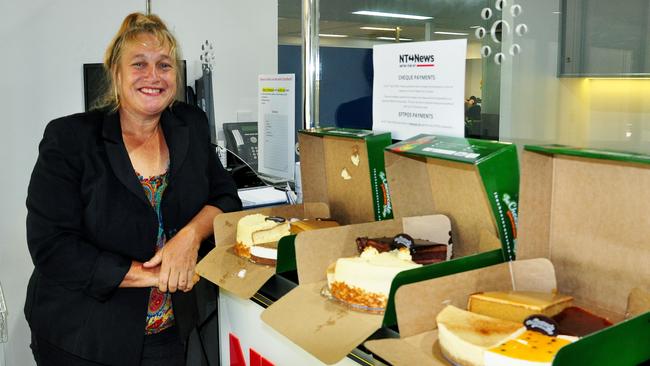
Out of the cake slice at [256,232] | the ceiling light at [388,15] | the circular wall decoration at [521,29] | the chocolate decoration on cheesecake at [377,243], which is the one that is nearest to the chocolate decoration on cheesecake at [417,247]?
the chocolate decoration on cheesecake at [377,243]

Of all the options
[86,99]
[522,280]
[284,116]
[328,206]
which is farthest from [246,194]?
[522,280]

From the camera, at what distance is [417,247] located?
4.70 feet

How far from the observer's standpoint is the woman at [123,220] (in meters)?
1.69

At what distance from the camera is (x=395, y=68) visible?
1.74 meters

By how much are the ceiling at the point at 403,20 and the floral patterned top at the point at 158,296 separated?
83 cm

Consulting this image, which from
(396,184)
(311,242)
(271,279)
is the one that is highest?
(396,184)

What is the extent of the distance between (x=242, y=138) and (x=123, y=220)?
2128mm

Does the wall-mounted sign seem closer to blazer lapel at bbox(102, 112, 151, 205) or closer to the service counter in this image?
the service counter

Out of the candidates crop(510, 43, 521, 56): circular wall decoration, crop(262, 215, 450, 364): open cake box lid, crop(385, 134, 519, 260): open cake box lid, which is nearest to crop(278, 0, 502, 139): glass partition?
crop(510, 43, 521, 56): circular wall decoration

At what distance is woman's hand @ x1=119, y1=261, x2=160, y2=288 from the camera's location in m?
1.73

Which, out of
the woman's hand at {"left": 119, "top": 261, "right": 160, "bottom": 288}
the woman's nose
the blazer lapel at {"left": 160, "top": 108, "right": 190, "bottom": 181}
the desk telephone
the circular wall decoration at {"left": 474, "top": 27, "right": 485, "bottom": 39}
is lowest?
the woman's hand at {"left": 119, "top": 261, "right": 160, "bottom": 288}

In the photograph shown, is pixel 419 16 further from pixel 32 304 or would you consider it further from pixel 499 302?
pixel 32 304

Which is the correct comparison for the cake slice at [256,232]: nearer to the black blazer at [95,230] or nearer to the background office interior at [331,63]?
the black blazer at [95,230]

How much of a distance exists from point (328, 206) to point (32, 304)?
2.93 feet
